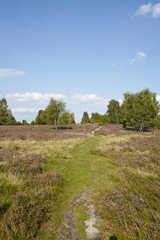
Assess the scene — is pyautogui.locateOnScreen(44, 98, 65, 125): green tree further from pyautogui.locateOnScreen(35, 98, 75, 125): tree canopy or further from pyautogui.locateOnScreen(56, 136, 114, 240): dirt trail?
pyautogui.locateOnScreen(56, 136, 114, 240): dirt trail

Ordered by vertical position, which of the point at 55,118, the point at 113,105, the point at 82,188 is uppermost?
the point at 113,105

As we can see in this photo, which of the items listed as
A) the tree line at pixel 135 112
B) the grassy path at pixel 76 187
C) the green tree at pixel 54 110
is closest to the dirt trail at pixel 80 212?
the grassy path at pixel 76 187

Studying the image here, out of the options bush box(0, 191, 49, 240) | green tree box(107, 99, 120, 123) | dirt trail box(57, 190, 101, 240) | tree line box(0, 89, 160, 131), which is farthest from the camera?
green tree box(107, 99, 120, 123)

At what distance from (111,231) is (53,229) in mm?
1576

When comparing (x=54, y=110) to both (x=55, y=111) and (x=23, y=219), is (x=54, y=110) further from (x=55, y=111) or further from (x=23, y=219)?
(x=23, y=219)

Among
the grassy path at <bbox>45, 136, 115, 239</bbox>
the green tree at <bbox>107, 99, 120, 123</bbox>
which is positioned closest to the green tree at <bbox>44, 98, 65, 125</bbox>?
the grassy path at <bbox>45, 136, 115, 239</bbox>

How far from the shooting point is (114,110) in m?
68.4

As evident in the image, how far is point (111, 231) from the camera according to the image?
3605 mm

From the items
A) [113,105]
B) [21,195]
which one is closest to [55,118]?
[21,195]

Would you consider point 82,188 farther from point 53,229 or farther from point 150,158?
point 150,158

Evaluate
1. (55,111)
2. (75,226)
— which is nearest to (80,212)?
(75,226)

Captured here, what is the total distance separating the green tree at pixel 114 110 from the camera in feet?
223

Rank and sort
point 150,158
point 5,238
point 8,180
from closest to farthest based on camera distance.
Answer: point 5,238 < point 8,180 < point 150,158

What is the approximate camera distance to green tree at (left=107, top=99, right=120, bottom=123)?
68.1m
